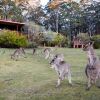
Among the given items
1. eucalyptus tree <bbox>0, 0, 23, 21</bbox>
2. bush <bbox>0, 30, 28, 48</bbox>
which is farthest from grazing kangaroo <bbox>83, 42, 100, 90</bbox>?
eucalyptus tree <bbox>0, 0, 23, 21</bbox>

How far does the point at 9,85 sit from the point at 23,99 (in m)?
2.00

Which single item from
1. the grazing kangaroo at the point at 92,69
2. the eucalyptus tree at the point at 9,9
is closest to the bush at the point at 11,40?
the eucalyptus tree at the point at 9,9

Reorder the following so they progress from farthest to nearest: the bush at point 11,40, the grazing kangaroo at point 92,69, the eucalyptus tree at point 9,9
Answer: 1. the eucalyptus tree at point 9,9
2. the bush at point 11,40
3. the grazing kangaroo at point 92,69

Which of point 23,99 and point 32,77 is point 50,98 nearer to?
point 23,99

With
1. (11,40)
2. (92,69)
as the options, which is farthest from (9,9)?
(92,69)

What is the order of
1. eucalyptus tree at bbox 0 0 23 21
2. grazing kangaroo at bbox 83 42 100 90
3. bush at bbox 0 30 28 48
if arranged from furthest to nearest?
eucalyptus tree at bbox 0 0 23 21
bush at bbox 0 30 28 48
grazing kangaroo at bbox 83 42 100 90

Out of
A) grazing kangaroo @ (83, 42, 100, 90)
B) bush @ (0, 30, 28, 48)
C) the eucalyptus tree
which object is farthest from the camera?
the eucalyptus tree

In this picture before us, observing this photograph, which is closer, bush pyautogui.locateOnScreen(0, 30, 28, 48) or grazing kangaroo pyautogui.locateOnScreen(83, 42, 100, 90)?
grazing kangaroo pyautogui.locateOnScreen(83, 42, 100, 90)

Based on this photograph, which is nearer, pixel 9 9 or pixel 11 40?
pixel 11 40

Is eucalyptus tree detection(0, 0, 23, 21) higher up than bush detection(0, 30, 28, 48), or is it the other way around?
eucalyptus tree detection(0, 0, 23, 21)

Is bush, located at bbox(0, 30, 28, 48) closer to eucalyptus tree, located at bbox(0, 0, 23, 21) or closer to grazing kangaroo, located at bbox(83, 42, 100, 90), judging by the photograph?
eucalyptus tree, located at bbox(0, 0, 23, 21)

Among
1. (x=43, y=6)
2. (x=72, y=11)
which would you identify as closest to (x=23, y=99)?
(x=72, y=11)

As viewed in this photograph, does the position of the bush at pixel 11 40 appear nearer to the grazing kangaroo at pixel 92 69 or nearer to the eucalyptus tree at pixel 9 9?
the eucalyptus tree at pixel 9 9

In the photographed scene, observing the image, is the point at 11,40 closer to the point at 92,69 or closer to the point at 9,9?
the point at 92,69
